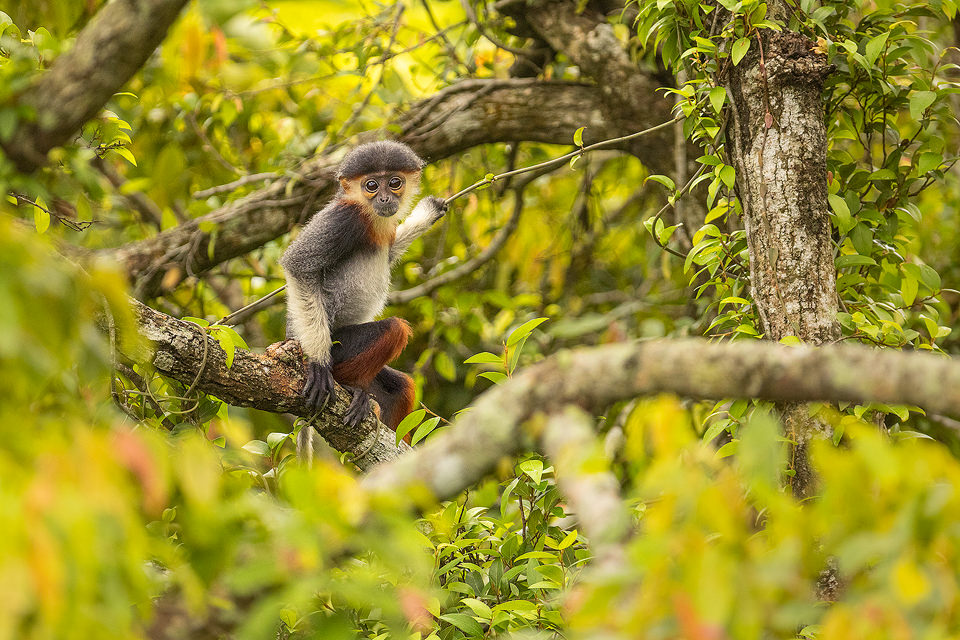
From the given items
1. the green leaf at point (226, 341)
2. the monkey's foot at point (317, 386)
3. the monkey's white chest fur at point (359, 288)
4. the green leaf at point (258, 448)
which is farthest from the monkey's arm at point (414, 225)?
the green leaf at point (226, 341)

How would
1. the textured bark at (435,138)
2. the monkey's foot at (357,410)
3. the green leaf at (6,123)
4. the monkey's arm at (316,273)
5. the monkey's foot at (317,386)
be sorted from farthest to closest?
1. the textured bark at (435,138)
2. the monkey's arm at (316,273)
3. the monkey's foot at (357,410)
4. the monkey's foot at (317,386)
5. the green leaf at (6,123)

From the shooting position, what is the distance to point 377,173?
15.8ft

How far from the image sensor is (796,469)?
302 centimetres

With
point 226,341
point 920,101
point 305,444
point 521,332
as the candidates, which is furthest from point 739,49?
point 305,444

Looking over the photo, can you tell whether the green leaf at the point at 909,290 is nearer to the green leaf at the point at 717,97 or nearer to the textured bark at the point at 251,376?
the green leaf at the point at 717,97

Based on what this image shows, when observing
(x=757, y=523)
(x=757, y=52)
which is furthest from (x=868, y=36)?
(x=757, y=523)

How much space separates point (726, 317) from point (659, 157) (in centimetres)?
183

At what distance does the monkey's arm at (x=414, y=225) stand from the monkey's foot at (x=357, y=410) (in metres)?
1.39

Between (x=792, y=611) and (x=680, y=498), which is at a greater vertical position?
(x=680, y=498)

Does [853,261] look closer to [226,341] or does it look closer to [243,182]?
[226,341]

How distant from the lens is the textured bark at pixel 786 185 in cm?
310

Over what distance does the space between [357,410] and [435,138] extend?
1872 millimetres

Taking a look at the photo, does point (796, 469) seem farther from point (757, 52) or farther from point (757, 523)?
point (757, 52)

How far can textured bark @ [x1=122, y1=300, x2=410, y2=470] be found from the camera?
2.93 m
